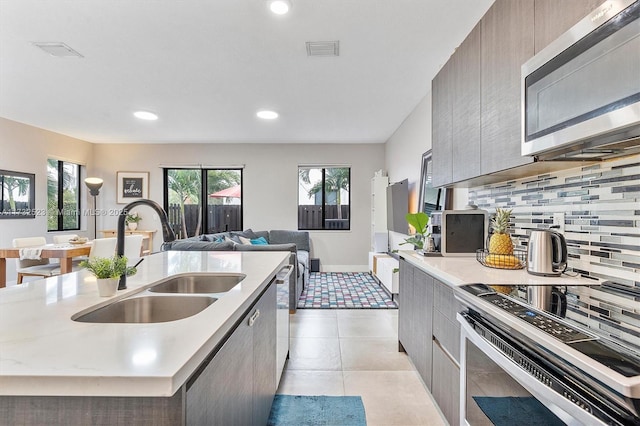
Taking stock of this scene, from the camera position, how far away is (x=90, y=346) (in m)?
0.69

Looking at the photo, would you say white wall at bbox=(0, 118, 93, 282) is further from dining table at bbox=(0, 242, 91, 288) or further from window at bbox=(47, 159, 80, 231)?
dining table at bbox=(0, 242, 91, 288)

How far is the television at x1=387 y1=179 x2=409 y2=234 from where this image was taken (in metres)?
4.30

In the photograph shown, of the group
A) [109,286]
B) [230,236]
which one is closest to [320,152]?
[230,236]

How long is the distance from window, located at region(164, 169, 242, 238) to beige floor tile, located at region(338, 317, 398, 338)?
3786mm

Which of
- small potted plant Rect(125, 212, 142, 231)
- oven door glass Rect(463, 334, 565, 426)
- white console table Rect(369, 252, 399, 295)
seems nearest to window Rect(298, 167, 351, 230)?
white console table Rect(369, 252, 399, 295)

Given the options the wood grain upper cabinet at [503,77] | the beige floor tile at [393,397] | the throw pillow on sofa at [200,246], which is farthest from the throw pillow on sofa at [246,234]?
the wood grain upper cabinet at [503,77]

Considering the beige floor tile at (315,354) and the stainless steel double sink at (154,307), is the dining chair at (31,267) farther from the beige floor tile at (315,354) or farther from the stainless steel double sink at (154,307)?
the stainless steel double sink at (154,307)

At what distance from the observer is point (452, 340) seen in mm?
1534

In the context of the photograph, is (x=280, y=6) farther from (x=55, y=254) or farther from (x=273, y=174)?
(x=273, y=174)

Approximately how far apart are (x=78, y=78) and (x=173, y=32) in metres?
1.64

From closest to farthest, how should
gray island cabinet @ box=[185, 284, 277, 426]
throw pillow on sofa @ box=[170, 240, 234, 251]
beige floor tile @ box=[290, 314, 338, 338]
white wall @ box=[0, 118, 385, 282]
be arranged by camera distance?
gray island cabinet @ box=[185, 284, 277, 426] → beige floor tile @ box=[290, 314, 338, 338] → throw pillow on sofa @ box=[170, 240, 234, 251] → white wall @ box=[0, 118, 385, 282]

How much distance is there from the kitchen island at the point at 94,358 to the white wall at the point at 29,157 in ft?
17.1

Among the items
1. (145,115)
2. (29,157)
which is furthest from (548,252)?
(29,157)

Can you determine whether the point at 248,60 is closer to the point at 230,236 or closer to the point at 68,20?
the point at 68,20
